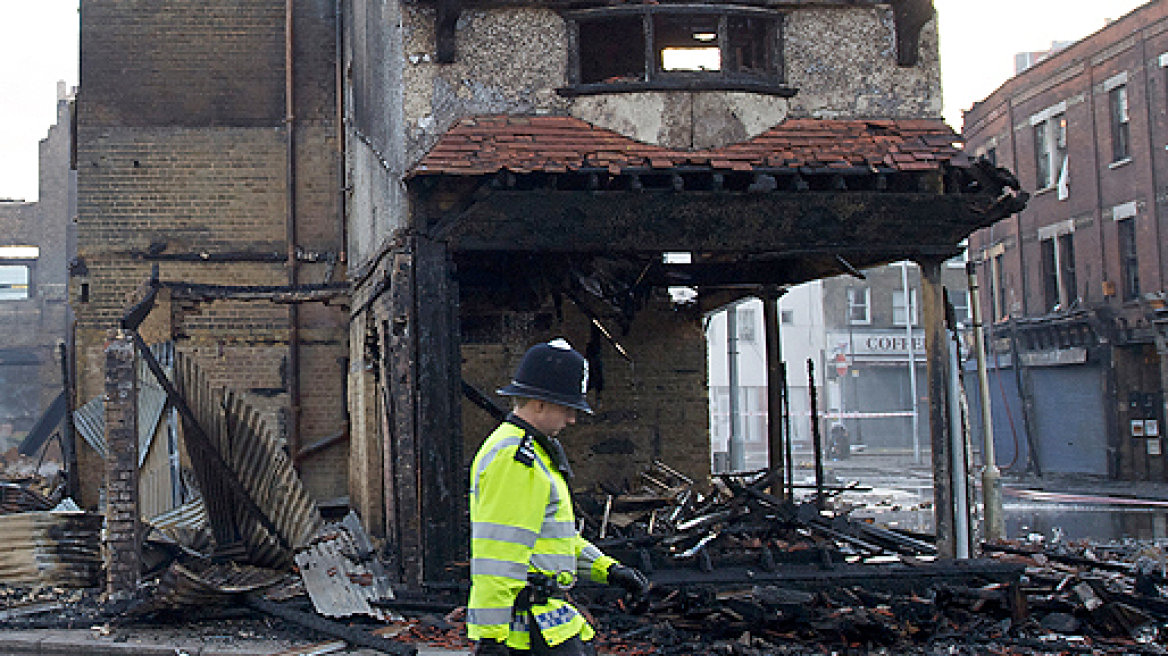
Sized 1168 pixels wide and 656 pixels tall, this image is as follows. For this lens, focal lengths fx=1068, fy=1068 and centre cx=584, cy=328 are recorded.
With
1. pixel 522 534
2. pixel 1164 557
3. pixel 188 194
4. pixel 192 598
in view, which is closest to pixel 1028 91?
pixel 1164 557

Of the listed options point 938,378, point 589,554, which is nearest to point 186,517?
point 938,378

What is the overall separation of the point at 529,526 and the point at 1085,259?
2767 cm

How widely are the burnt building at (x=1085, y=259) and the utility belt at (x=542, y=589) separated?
80.4 ft

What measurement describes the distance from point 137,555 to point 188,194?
725 cm

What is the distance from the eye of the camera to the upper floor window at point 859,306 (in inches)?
1826

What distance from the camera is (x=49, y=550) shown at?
10.9 metres

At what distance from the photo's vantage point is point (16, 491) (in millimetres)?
13664

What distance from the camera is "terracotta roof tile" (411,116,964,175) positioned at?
9.40 metres

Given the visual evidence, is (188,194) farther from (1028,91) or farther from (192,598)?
(1028,91)

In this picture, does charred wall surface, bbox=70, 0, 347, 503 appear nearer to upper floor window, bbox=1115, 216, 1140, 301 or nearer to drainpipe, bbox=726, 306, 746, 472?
drainpipe, bbox=726, 306, 746, 472

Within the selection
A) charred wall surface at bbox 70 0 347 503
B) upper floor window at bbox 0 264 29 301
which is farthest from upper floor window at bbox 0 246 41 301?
charred wall surface at bbox 70 0 347 503

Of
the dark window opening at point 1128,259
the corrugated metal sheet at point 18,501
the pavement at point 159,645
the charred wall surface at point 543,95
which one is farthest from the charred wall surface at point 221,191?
the dark window opening at point 1128,259

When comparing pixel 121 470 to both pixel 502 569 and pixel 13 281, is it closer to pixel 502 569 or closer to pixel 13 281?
pixel 502 569

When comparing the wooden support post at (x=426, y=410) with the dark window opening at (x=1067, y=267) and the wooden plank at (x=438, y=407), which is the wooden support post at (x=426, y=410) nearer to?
the wooden plank at (x=438, y=407)
